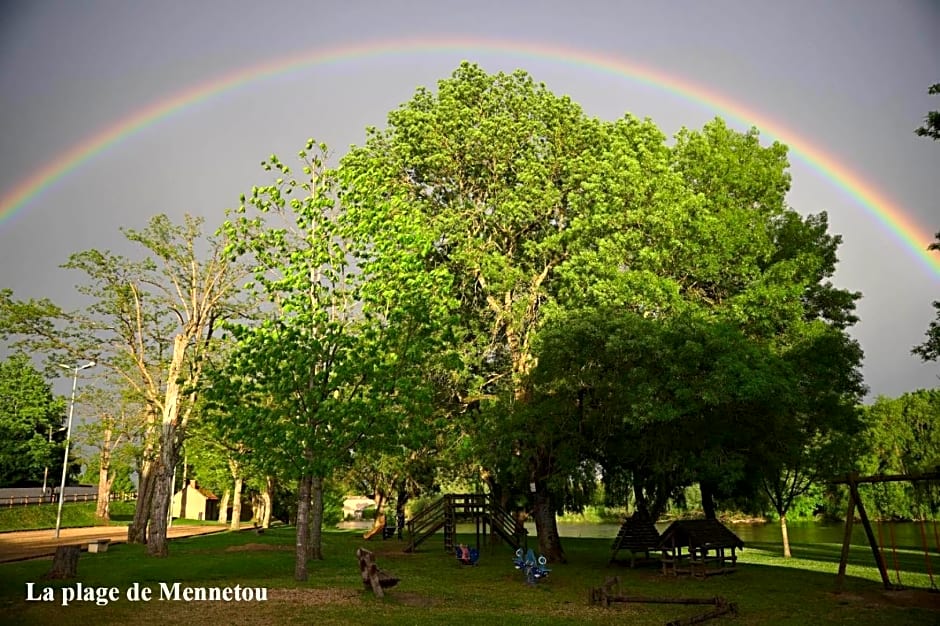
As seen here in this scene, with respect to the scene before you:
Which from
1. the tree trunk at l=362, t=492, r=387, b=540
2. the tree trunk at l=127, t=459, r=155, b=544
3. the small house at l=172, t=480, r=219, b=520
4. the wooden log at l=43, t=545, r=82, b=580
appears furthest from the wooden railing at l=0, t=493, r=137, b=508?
the wooden log at l=43, t=545, r=82, b=580

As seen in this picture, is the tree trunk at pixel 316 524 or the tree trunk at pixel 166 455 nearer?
the tree trunk at pixel 166 455

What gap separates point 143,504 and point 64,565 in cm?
1882

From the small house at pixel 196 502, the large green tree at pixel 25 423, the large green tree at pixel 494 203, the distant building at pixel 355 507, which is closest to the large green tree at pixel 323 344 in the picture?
the large green tree at pixel 494 203

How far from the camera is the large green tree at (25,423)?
7431cm

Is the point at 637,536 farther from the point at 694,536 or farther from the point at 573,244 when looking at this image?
the point at 573,244

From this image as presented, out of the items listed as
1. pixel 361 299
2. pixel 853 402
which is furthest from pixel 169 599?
pixel 853 402

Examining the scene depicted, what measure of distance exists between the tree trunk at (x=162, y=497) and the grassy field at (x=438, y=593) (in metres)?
0.84

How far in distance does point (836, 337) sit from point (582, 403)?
12.1 metres

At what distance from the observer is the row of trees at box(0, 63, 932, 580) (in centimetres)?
2430

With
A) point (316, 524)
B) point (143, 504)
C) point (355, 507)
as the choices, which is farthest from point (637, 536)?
point (355, 507)

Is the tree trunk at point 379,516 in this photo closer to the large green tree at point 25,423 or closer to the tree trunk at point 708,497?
the tree trunk at point 708,497

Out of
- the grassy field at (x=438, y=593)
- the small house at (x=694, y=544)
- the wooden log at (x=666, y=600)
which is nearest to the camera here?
the grassy field at (x=438, y=593)

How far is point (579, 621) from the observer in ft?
53.7

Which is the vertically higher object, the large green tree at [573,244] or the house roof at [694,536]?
the large green tree at [573,244]
